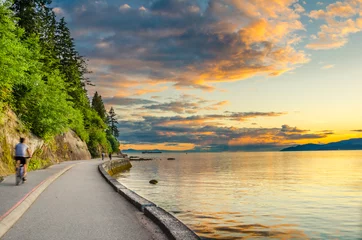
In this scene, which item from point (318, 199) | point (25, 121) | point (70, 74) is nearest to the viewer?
point (318, 199)

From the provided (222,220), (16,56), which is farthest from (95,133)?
(222,220)

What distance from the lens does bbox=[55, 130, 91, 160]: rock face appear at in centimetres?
5728

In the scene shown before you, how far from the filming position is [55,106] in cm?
3562

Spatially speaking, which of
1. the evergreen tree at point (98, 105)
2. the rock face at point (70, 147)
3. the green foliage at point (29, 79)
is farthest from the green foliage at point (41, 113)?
the evergreen tree at point (98, 105)

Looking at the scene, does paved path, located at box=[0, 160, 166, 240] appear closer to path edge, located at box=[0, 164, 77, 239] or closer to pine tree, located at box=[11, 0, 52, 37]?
path edge, located at box=[0, 164, 77, 239]

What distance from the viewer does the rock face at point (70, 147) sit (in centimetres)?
5728

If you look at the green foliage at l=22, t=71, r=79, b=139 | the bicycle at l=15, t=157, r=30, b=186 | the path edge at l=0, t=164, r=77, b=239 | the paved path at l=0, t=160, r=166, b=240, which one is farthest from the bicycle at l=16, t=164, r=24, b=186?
the green foliage at l=22, t=71, r=79, b=139

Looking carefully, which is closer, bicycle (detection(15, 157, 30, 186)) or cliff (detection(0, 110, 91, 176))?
bicycle (detection(15, 157, 30, 186))

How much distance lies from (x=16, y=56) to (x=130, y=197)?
1531 cm

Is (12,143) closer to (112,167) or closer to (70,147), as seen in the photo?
(112,167)

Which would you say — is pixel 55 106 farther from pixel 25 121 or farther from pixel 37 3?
pixel 37 3

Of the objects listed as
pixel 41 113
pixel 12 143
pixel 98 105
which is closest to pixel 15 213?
pixel 12 143

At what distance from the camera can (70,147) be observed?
61844 millimetres

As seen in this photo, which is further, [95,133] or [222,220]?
[95,133]
